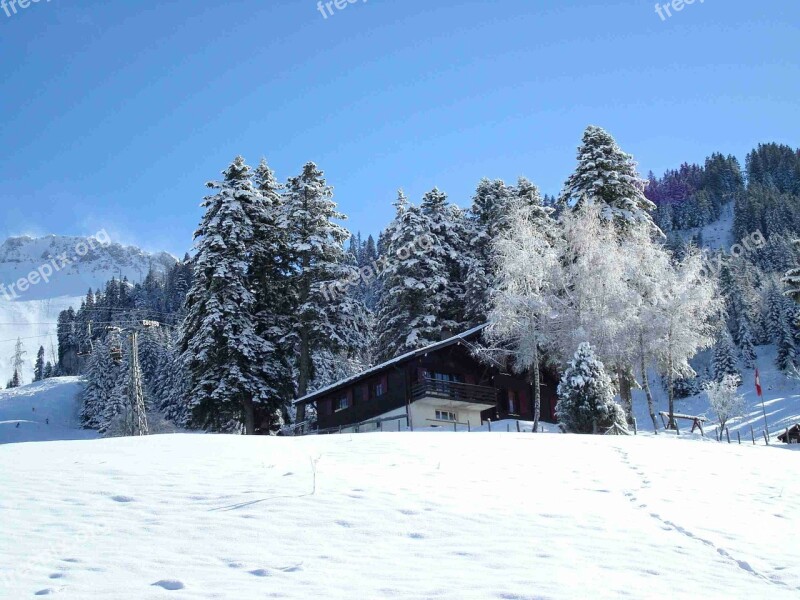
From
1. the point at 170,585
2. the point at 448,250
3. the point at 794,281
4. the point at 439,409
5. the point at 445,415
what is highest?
the point at 448,250

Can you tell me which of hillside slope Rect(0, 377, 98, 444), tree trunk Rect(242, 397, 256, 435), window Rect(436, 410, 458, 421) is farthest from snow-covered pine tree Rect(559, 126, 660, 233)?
hillside slope Rect(0, 377, 98, 444)

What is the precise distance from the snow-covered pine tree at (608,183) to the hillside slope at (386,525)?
28357mm

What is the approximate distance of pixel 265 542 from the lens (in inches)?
485

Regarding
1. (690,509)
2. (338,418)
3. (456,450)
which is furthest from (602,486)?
(338,418)

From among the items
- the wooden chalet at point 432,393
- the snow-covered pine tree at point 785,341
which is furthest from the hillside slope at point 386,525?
the snow-covered pine tree at point 785,341

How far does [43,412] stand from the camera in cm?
12438

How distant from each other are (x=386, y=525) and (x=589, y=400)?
19.7 meters

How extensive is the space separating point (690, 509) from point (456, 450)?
7.59m

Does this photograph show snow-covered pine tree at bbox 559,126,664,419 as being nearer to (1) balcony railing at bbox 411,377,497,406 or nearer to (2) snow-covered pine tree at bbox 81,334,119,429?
(1) balcony railing at bbox 411,377,497,406

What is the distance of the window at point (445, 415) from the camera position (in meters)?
45.0

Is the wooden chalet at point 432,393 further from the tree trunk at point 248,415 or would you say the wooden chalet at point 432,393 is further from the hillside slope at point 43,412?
the hillside slope at point 43,412

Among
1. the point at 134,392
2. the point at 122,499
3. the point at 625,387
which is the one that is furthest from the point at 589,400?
the point at 134,392

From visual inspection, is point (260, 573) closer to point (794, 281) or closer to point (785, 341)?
point (794, 281)

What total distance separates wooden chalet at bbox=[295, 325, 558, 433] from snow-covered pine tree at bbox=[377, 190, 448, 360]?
507 centimetres
